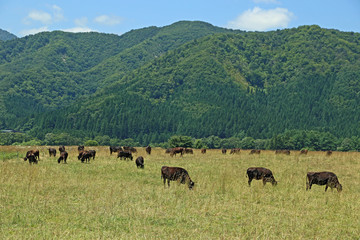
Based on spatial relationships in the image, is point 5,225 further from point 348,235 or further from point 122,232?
point 348,235

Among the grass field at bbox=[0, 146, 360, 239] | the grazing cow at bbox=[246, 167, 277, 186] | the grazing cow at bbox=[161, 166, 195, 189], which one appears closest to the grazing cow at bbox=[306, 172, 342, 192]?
the grass field at bbox=[0, 146, 360, 239]

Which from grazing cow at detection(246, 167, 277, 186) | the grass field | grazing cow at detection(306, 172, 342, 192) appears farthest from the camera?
grazing cow at detection(246, 167, 277, 186)

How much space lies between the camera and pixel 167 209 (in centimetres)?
1577

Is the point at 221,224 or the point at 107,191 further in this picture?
the point at 107,191

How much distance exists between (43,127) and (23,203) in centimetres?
18584

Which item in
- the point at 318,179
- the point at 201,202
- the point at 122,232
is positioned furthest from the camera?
the point at 318,179

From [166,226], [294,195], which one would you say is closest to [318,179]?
[294,195]

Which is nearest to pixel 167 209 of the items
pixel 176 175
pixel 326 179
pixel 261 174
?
pixel 176 175

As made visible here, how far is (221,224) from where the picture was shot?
13984 mm

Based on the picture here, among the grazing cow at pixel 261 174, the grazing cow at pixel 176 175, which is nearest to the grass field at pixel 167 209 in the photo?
the grazing cow at pixel 261 174

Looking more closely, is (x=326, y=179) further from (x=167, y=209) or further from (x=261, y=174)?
(x=167, y=209)

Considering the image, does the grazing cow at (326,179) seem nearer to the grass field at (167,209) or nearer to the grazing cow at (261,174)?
the grass field at (167,209)

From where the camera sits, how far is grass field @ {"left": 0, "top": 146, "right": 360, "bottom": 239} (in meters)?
12.7

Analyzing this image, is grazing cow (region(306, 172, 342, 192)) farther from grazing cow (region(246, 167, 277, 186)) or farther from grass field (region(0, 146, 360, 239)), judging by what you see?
grazing cow (region(246, 167, 277, 186))
